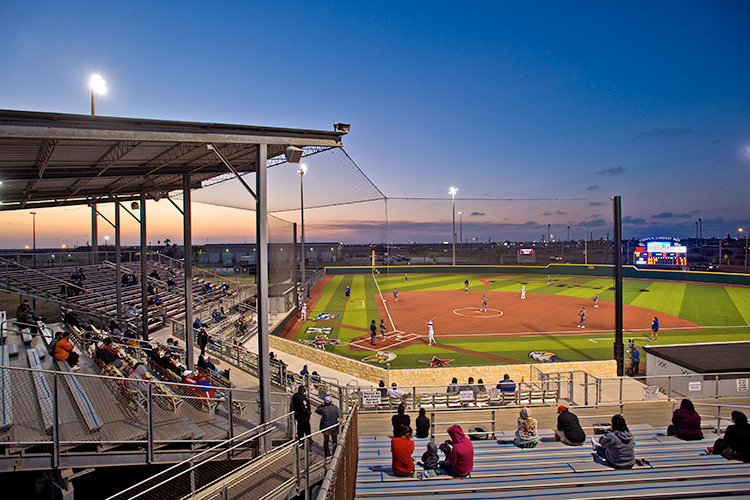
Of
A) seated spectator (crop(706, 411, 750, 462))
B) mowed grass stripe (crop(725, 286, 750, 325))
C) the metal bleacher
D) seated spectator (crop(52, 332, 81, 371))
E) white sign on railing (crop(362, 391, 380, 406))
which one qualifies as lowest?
mowed grass stripe (crop(725, 286, 750, 325))

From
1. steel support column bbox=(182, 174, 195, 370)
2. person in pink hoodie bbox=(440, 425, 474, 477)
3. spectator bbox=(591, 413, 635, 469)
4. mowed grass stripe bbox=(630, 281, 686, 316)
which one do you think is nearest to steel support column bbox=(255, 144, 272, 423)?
person in pink hoodie bbox=(440, 425, 474, 477)

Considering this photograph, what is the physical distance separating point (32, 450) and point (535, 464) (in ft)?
28.5

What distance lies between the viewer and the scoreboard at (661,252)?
2183 inches

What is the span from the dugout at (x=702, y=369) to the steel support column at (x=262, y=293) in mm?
10845

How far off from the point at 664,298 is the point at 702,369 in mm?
29769

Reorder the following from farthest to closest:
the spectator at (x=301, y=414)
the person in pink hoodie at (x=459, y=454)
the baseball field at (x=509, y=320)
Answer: the baseball field at (x=509, y=320), the spectator at (x=301, y=414), the person in pink hoodie at (x=459, y=454)

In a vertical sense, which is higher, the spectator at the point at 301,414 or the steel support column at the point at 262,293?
the steel support column at the point at 262,293

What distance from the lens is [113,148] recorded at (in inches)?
321

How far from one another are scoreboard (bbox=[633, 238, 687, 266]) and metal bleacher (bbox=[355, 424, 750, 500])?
58848 millimetres

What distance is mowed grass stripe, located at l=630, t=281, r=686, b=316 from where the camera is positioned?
107ft

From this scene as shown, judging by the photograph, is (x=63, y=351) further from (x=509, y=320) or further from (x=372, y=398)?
(x=509, y=320)

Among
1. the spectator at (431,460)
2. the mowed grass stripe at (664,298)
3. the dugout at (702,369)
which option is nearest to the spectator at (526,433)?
the spectator at (431,460)

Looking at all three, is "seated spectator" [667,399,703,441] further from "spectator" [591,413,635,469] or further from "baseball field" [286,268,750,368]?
"baseball field" [286,268,750,368]

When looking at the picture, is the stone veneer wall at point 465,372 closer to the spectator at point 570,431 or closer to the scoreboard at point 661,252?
the spectator at point 570,431
